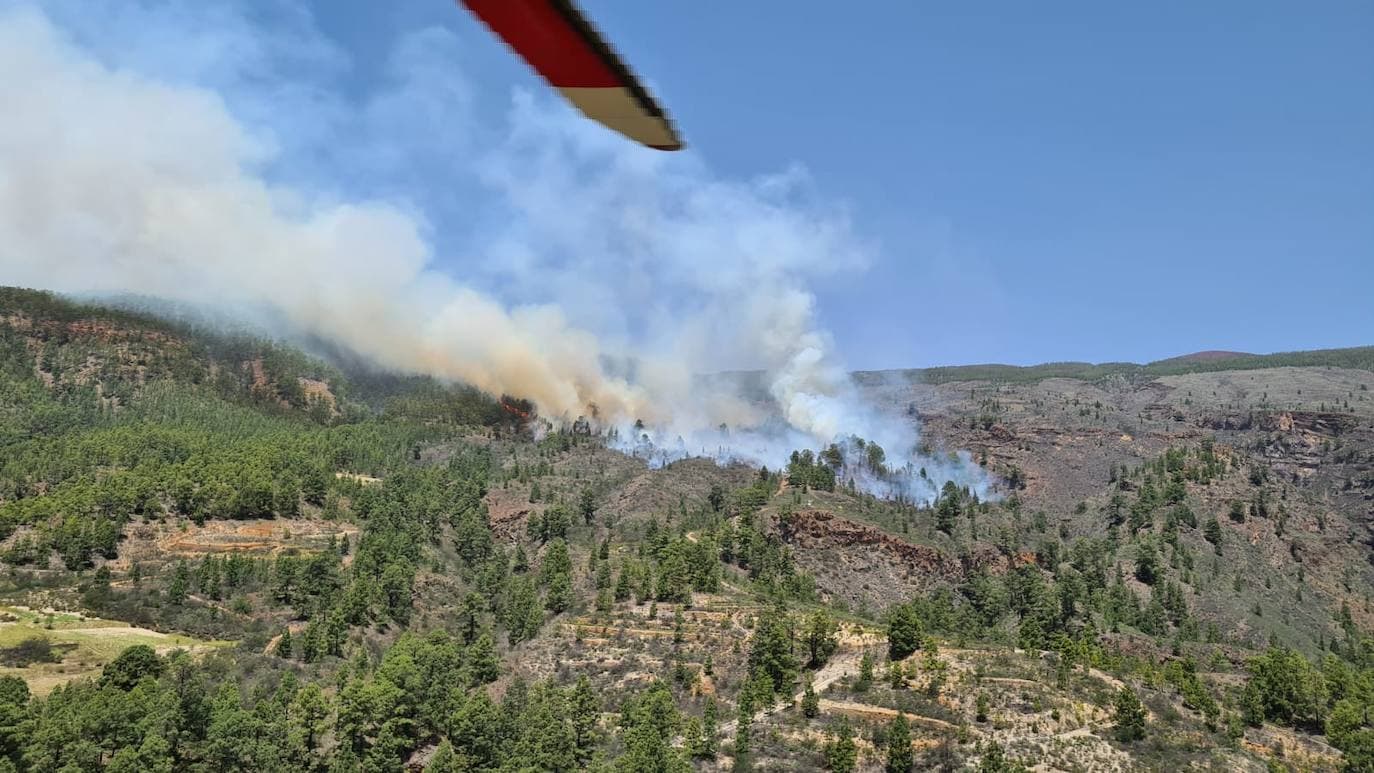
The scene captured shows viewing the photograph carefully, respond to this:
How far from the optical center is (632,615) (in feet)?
326

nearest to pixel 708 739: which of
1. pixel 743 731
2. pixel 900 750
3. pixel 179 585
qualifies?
pixel 743 731

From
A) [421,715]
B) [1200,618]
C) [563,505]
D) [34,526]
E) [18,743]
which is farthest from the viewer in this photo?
[563,505]

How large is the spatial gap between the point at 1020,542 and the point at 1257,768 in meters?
92.0

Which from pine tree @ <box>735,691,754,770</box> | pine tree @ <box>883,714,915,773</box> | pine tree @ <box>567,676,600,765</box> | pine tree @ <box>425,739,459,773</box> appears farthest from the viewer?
pine tree @ <box>567,676,600,765</box>

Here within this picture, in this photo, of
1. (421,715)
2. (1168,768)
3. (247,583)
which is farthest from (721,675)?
(247,583)

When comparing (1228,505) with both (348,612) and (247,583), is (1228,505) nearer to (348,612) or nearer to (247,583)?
(348,612)

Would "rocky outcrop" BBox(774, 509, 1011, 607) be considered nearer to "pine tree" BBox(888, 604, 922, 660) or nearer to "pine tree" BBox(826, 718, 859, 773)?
"pine tree" BBox(888, 604, 922, 660)

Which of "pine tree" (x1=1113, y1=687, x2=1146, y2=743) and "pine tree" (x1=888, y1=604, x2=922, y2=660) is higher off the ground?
"pine tree" (x1=888, y1=604, x2=922, y2=660)

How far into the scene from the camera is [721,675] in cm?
8550

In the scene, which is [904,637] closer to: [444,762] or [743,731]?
[743,731]

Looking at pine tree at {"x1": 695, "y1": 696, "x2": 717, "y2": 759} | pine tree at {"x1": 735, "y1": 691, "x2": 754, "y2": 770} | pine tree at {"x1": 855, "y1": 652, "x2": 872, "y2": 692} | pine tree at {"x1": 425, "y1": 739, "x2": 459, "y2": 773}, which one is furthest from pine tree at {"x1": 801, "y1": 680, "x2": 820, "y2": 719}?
pine tree at {"x1": 425, "y1": 739, "x2": 459, "y2": 773}

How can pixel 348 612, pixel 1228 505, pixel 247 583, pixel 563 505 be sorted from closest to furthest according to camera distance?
pixel 348 612 < pixel 247 583 < pixel 563 505 < pixel 1228 505

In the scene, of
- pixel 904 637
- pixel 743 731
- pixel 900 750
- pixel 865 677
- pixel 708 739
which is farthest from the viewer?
pixel 904 637

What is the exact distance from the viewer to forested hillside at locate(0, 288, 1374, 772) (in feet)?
220
